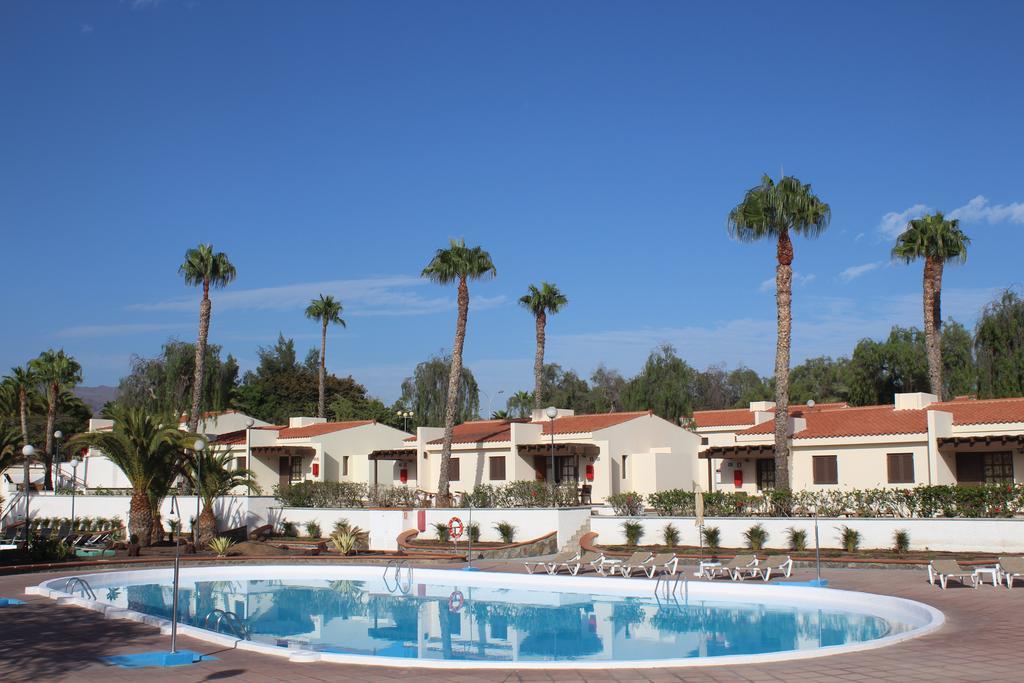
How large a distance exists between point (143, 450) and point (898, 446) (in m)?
24.3

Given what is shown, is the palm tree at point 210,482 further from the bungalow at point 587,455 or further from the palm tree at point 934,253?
the palm tree at point 934,253

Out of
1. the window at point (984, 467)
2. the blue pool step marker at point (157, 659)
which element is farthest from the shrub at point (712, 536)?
the blue pool step marker at point (157, 659)

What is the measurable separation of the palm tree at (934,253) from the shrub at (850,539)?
51.2ft

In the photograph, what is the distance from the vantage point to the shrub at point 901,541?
24.8 m

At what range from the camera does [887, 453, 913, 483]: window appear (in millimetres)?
31219

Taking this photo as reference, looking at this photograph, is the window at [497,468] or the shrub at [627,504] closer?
the shrub at [627,504]

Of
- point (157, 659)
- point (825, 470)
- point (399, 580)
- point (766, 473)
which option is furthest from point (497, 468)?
point (157, 659)

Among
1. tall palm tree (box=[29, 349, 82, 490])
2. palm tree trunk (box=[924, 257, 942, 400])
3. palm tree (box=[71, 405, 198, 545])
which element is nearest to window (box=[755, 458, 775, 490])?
palm tree trunk (box=[924, 257, 942, 400])

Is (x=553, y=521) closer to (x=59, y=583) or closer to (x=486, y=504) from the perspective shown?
(x=486, y=504)

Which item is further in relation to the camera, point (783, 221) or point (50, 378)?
point (50, 378)

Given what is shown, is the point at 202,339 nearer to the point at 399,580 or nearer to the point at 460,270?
the point at 460,270

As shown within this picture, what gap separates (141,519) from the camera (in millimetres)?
30453

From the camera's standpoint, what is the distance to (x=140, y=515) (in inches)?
1202

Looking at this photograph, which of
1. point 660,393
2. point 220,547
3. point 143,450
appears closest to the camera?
point 220,547
